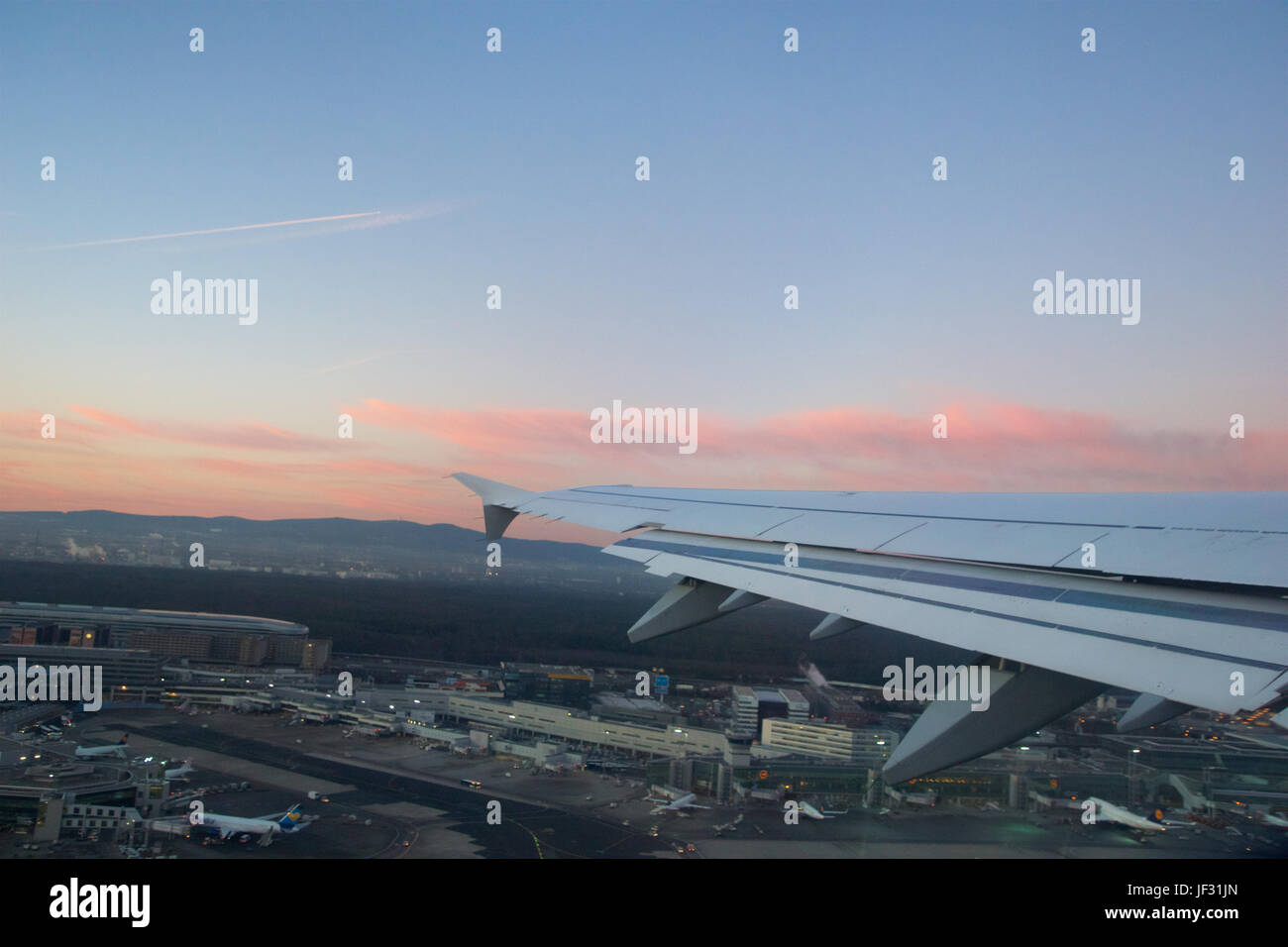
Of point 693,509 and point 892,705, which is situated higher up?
point 693,509

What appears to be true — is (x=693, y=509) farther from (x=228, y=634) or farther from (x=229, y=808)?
(x=228, y=634)

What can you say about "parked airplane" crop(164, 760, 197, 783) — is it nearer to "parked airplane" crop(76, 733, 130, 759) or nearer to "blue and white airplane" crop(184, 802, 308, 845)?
"parked airplane" crop(76, 733, 130, 759)

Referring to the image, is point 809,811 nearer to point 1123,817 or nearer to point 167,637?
point 1123,817

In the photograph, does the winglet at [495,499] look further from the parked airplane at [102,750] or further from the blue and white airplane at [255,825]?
the parked airplane at [102,750]
